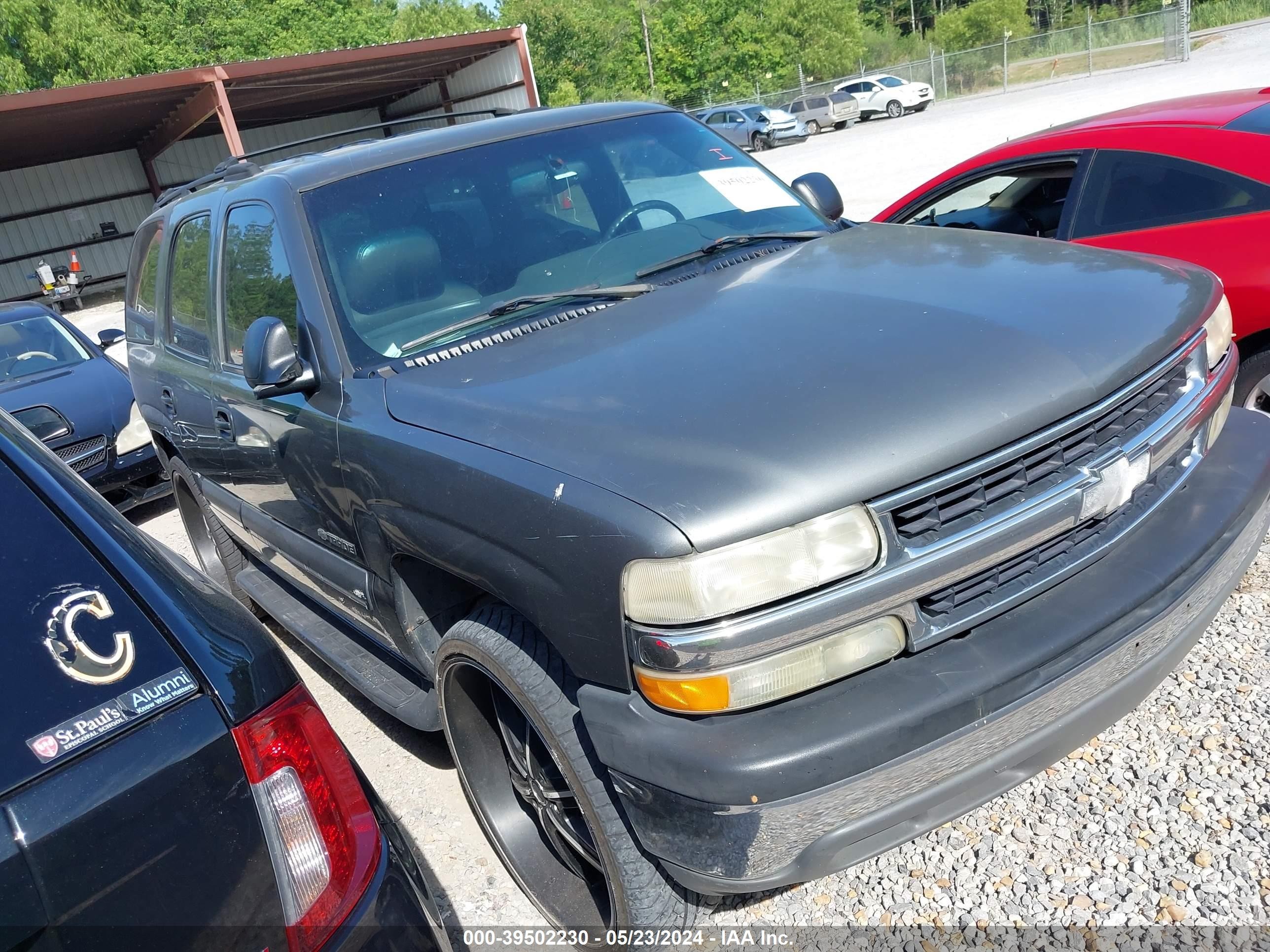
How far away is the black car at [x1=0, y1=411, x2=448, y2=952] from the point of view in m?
1.31

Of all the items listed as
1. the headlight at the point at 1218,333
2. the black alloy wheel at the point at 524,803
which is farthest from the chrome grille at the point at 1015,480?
the black alloy wheel at the point at 524,803

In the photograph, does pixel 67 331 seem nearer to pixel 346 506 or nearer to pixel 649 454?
pixel 346 506

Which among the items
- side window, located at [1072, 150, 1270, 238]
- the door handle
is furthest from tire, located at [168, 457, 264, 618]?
side window, located at [1072, 150, 1270, 238]

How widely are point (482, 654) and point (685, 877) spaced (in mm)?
726

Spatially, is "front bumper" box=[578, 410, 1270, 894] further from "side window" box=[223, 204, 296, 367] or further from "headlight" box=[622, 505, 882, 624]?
"side window" box=[223, 204, 296, 367]

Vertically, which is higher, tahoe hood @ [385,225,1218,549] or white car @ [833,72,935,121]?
tahoe hood @ [385,225,1218,549]

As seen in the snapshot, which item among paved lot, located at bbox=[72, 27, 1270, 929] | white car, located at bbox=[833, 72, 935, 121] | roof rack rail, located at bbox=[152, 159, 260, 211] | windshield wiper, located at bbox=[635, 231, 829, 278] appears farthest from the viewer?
white car, located at bbox=[833, 72, 935, 121]

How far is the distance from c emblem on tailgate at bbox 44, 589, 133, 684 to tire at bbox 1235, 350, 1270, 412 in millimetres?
4155

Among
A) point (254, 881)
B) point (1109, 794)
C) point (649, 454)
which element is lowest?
point (1109, 794)

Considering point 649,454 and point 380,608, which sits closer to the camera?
point 649,454

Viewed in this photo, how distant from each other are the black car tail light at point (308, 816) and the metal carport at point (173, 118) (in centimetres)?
2203

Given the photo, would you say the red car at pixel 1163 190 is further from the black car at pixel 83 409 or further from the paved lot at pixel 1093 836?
the black car at pixel 83 409

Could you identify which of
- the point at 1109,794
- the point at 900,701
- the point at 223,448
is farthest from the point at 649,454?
the point at 223,448

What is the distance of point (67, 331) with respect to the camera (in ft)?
27.2
